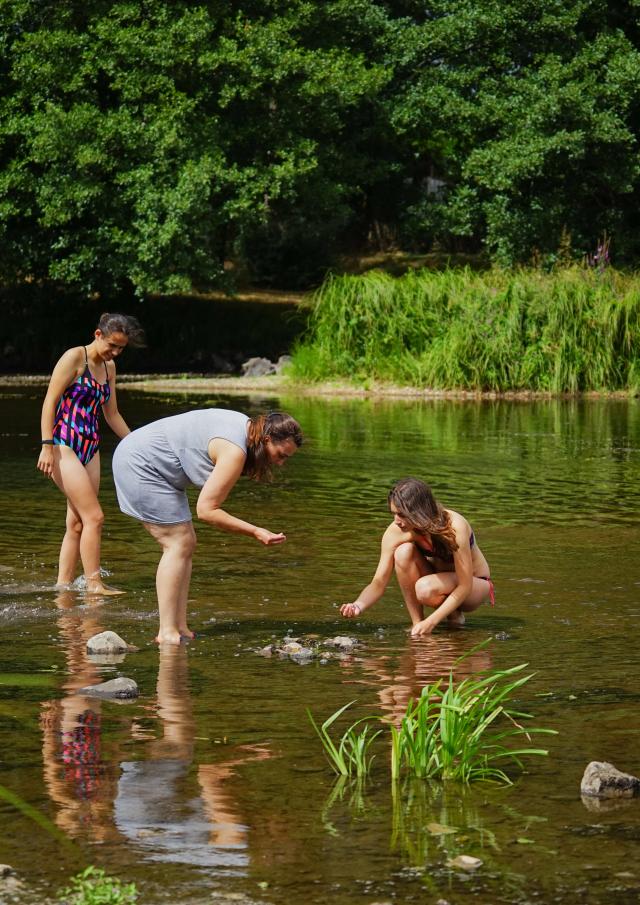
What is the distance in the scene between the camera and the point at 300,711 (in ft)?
20.4

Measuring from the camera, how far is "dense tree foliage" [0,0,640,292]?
104 ft

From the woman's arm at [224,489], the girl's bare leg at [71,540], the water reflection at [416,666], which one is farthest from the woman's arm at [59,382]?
the water reflection at [416,666]

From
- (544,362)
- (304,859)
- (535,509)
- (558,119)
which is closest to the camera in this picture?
(304,859)

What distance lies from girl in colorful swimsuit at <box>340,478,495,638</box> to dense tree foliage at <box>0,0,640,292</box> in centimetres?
2335

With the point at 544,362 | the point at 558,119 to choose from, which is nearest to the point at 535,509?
the point at 544,362

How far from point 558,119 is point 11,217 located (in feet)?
43.7

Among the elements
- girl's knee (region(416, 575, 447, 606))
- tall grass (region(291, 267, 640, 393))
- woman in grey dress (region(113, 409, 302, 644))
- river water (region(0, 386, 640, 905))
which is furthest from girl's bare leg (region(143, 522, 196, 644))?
tall grass (region(291, 267, 640, 393))

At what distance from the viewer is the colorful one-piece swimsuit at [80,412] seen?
9.00 metres

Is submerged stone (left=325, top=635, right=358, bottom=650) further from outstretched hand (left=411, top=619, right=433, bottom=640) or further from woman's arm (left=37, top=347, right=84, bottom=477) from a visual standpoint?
woman's arm (left=37, top=347, right=84, bottom=477)

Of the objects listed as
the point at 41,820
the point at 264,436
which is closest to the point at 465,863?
the point at 41,820

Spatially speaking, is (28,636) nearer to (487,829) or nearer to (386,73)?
(487,829)

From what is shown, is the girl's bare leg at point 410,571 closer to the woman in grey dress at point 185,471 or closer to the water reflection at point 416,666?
the water reflection at point 416,666

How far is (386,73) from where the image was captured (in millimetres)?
35031

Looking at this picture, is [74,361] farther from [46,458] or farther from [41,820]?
[41,820]
